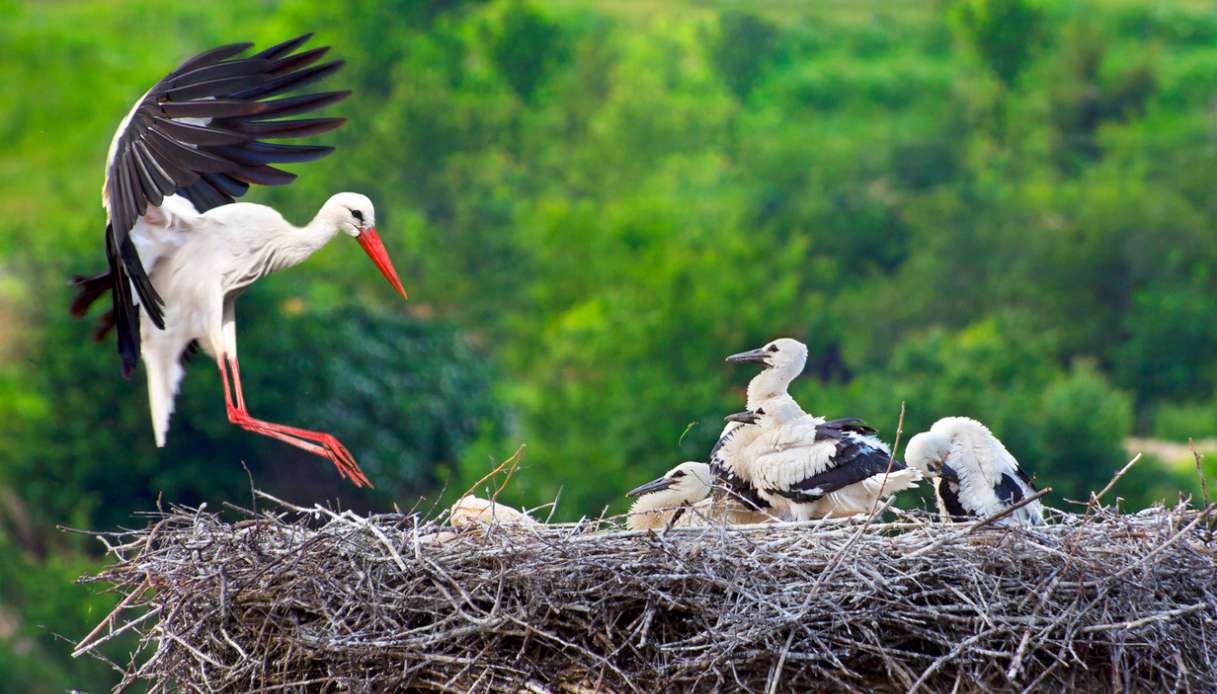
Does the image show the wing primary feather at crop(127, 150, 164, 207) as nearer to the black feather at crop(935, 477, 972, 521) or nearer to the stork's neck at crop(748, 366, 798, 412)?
the stork's neck at crop(748, 366, 798, 412)

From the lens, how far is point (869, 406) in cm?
2020

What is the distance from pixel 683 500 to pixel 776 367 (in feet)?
1.91

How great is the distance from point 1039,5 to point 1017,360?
15.6m

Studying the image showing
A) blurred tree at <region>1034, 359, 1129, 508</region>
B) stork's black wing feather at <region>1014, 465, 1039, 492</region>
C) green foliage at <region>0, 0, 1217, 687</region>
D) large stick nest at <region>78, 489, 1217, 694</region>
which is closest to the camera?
large stick nest at <region>78, 489, 1217, 694</region>

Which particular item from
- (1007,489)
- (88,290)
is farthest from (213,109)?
(1007,489)

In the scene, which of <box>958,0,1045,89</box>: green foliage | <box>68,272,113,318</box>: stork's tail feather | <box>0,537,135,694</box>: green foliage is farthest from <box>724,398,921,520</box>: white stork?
<box>958,0,1045,89</box>: green foliage

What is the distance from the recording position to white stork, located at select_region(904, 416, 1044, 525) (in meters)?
3.85

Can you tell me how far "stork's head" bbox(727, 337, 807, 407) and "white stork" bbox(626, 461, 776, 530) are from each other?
1.09 feet

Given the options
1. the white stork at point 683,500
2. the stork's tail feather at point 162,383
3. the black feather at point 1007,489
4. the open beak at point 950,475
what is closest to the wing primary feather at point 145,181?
the stork's tail feather at point 162,383

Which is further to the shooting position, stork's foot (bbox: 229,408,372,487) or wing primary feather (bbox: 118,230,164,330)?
stork's foot (bbox: 229,408,372,487)

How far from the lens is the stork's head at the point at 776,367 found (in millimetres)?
4141

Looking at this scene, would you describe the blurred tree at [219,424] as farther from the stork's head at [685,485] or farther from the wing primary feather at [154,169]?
the wing primary feather at [154,169]

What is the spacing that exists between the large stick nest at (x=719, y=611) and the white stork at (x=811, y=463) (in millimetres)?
368

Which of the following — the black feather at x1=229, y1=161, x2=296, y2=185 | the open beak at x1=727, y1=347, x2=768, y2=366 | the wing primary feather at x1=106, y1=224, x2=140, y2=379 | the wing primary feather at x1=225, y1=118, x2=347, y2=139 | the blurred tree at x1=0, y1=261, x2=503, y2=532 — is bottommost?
the blurred tree at x1=0, y1=261, x2=503, y2=532
